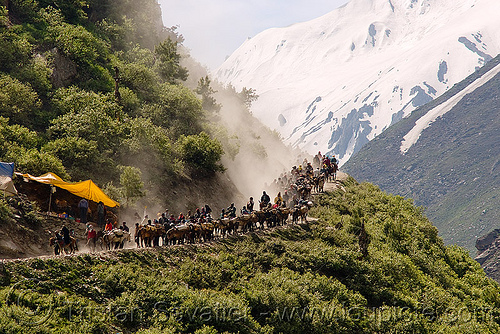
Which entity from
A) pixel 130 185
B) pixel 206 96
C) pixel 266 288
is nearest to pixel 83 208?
pixel 130 185

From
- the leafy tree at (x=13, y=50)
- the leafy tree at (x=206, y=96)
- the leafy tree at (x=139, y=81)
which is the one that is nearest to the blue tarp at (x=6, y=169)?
the leafy tree at (x=13, y=50)

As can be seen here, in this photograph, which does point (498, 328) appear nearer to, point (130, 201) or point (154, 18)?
point (130, 201)

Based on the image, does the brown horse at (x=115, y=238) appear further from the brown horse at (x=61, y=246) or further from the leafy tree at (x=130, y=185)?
the leafy tree at (x=130, y=185)

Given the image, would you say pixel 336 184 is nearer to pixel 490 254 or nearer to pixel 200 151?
pixel 200 151

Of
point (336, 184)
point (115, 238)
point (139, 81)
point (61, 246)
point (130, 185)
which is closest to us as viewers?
point (61, 246)

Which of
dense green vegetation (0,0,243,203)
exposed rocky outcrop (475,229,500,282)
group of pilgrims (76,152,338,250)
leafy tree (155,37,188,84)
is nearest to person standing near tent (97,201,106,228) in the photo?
group of pilgrims (76,152,338,250)

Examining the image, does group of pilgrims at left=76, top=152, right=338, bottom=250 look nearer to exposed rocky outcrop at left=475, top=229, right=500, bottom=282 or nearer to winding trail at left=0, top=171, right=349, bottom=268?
winding trail at left=0, top=171, right=349, bottom=268

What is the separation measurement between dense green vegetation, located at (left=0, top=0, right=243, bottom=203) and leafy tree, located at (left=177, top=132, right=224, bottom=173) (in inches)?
4.4

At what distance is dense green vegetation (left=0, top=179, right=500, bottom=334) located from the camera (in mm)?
23281

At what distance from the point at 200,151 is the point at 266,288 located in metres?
27.8

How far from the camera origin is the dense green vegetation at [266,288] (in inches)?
917

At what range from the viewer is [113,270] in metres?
26.7

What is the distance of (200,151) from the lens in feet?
187

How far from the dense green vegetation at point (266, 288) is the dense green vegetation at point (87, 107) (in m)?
15.1
